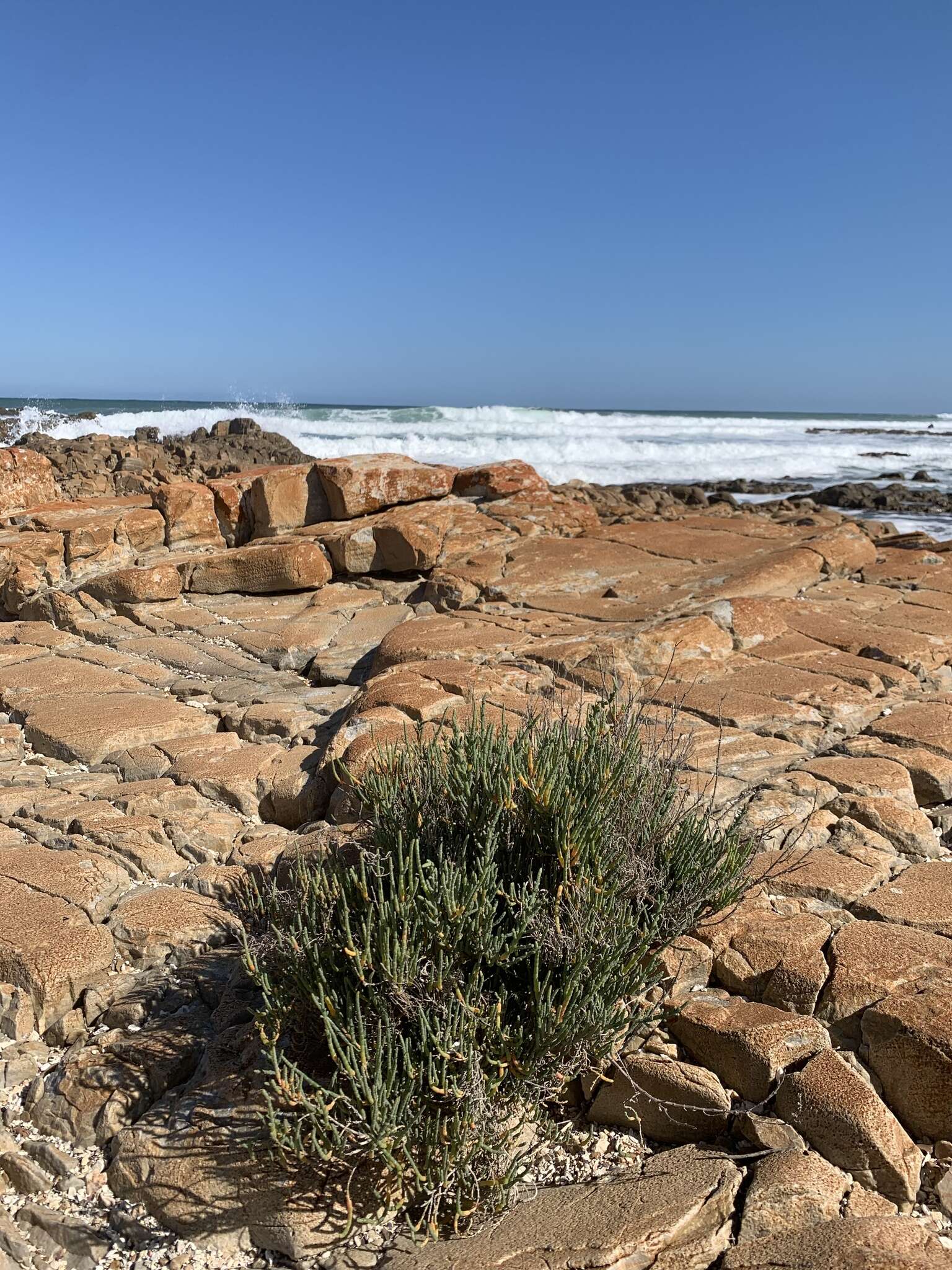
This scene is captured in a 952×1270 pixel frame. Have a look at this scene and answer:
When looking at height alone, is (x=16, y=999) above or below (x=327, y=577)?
below

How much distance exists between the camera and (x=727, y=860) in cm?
359

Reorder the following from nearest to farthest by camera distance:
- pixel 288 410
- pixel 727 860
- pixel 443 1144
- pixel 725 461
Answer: pixel 443 1144 → pixel 727 860 → pixel 725 461 → pixel 288 410

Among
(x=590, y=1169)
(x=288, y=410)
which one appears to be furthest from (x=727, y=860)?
(x=288, y=410)

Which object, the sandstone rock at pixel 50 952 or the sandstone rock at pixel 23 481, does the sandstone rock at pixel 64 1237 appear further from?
the sandstone rock at pixel 23 481

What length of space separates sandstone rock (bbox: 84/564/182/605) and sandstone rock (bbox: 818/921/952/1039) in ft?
23.7

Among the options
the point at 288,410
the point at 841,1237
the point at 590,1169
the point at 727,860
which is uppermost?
the point at 288,410

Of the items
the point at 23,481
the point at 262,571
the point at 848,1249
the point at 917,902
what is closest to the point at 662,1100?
the point at 848,1249

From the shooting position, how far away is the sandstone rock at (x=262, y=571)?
9219 mm

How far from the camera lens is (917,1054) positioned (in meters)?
3.05

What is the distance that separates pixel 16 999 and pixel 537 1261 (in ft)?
7.90

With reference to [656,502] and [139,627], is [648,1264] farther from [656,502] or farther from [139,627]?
[656,502]

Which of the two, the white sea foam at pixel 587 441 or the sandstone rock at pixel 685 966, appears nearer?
the sandstone rock at pixel 685 966

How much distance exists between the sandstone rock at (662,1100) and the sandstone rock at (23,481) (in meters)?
9.74

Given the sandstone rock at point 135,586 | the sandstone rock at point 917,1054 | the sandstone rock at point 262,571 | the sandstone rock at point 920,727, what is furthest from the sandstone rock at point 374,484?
the sandstone rock at point 917,1054
